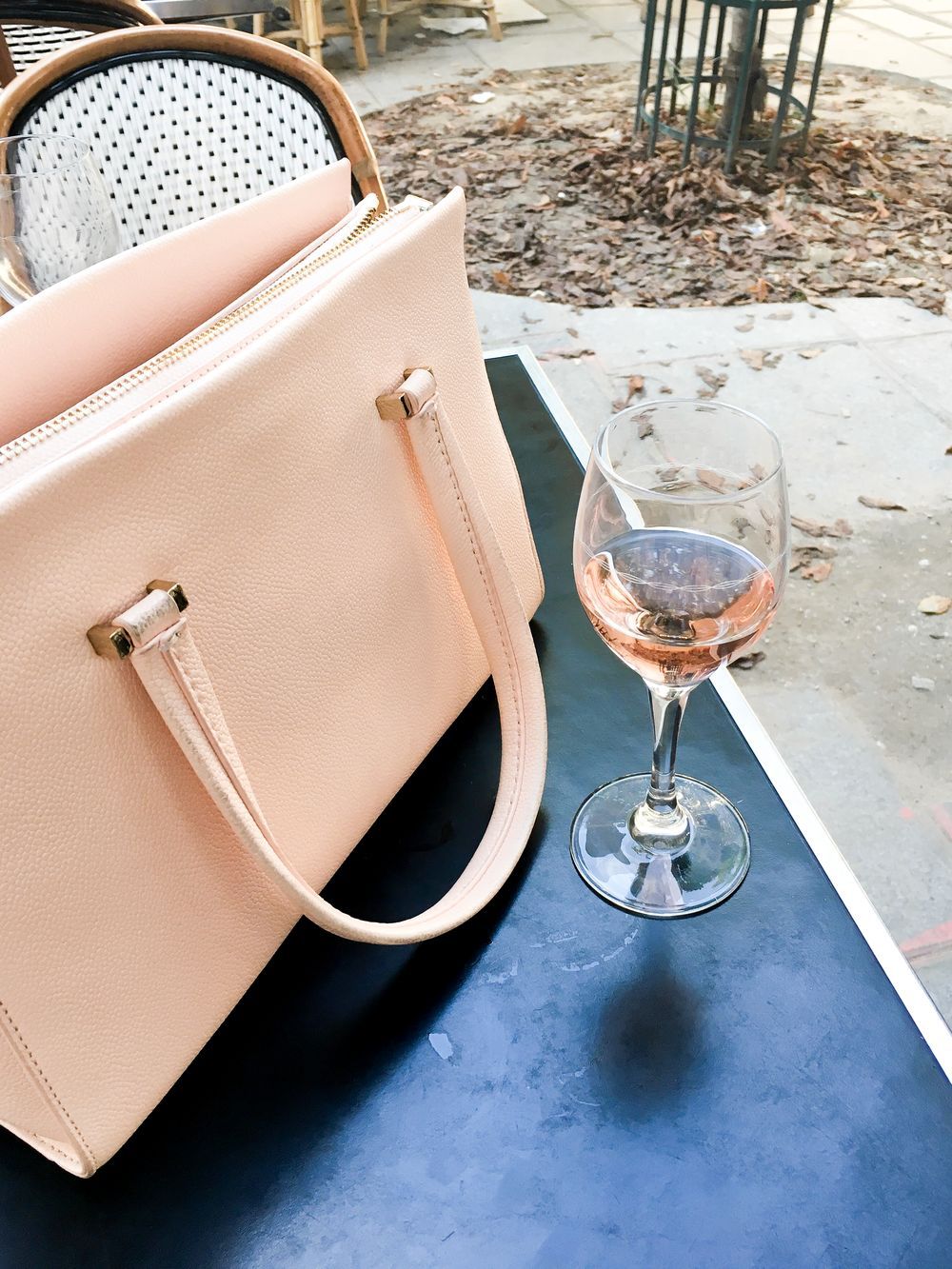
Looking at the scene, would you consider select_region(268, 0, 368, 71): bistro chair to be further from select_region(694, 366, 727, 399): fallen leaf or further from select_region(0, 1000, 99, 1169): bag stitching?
select_region(0, 1000, 99, 1169): bag stitching

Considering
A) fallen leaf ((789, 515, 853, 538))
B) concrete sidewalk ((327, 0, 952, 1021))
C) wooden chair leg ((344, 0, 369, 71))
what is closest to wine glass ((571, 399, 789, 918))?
concrete sidewalk ((327, 0, 952, 1021))

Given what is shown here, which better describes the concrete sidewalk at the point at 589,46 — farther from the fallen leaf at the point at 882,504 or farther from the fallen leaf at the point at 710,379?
the fallen leaf at the point at 882,504

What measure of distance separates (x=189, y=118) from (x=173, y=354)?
0.75 m

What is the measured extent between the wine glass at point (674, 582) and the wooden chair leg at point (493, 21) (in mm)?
5842

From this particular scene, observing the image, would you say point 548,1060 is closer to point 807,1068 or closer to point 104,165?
point 807,1068

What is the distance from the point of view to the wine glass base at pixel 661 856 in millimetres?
Answer: 581

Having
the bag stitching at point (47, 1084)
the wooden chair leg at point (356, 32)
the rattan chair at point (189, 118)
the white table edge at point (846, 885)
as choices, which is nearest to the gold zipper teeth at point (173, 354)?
the bag stitching at point (47, 1084)

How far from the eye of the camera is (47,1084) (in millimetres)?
424

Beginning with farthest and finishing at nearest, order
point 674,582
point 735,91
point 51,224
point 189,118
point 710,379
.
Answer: point 735,91
point 710,379
point 189,118
point 51,224
point 674,582

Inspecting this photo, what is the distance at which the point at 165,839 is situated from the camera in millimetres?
453

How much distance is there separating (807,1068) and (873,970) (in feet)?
0.23

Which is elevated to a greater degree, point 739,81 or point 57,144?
point 57,144

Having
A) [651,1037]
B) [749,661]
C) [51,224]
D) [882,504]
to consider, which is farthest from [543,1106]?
[882,504]

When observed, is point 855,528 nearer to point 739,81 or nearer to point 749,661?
point 749,661
